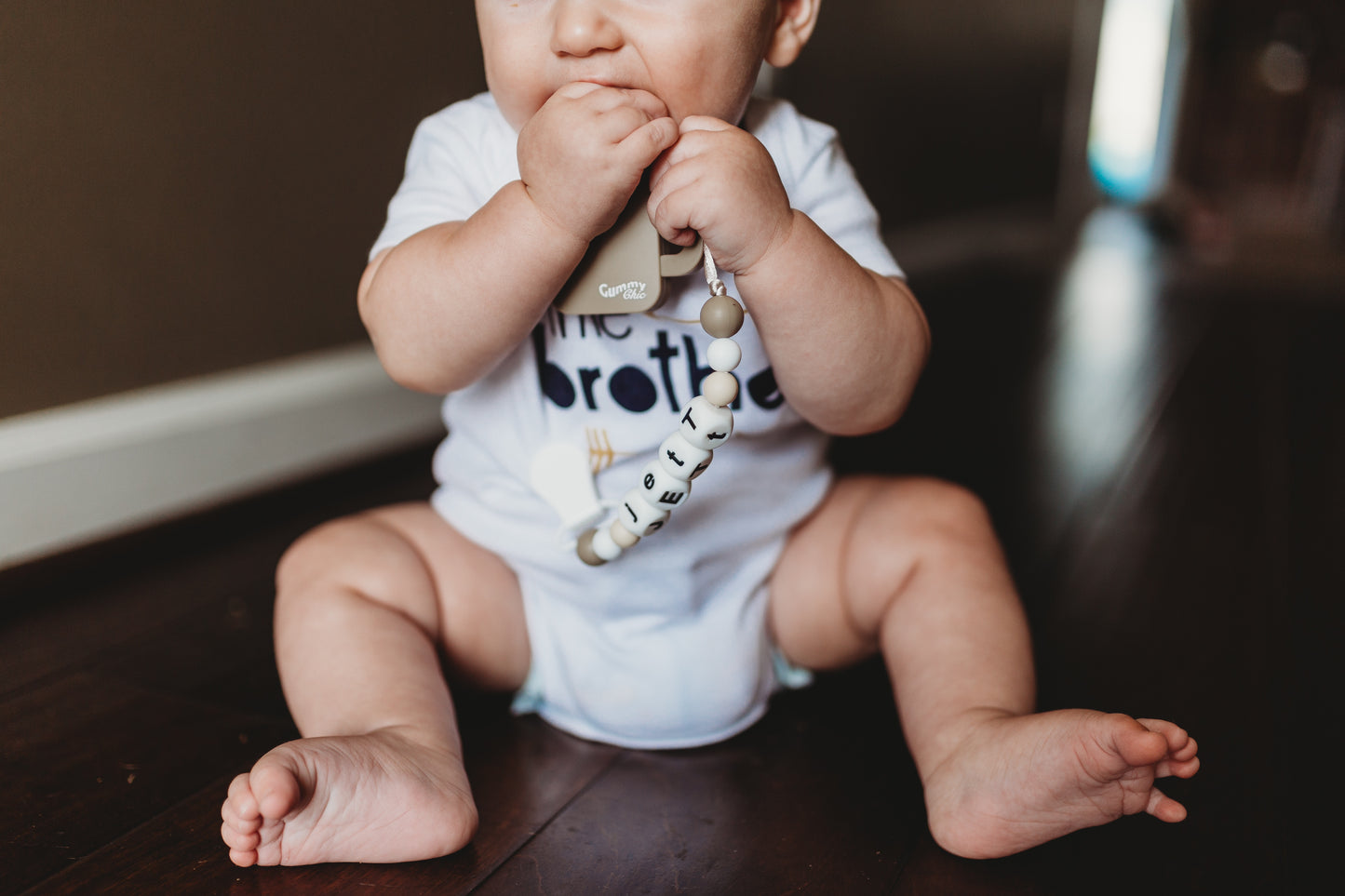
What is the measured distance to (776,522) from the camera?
687 mm

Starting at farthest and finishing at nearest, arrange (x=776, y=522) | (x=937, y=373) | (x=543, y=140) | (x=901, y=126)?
(x=901, y=126)
(x=937, y=373)
(x=776, y=522)
(x=543, y=140)

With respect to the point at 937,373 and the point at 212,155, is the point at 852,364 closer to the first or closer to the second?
the point at 212,155

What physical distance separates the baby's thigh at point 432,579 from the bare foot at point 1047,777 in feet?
0.95

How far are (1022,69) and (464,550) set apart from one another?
11.3 ft

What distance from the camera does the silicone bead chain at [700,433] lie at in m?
0.51

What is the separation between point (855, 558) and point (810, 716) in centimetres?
12

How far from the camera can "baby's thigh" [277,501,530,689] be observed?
2.12 feet

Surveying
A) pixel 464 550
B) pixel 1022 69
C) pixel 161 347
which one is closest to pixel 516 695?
pixel 464 550

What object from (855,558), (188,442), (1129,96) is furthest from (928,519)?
(1129,96)

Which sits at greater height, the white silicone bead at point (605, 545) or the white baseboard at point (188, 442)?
the white silicone bead at point (605, 545)

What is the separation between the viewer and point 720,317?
20.1 inches

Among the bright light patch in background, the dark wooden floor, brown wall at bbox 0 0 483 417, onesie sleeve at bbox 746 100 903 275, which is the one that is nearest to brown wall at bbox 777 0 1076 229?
the bright light patch in background

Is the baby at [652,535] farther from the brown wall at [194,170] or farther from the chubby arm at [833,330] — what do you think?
the brown wall at [194,170]

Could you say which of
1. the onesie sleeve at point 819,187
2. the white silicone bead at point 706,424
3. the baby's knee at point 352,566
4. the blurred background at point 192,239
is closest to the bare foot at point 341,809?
the baby's knee at point 352,566
